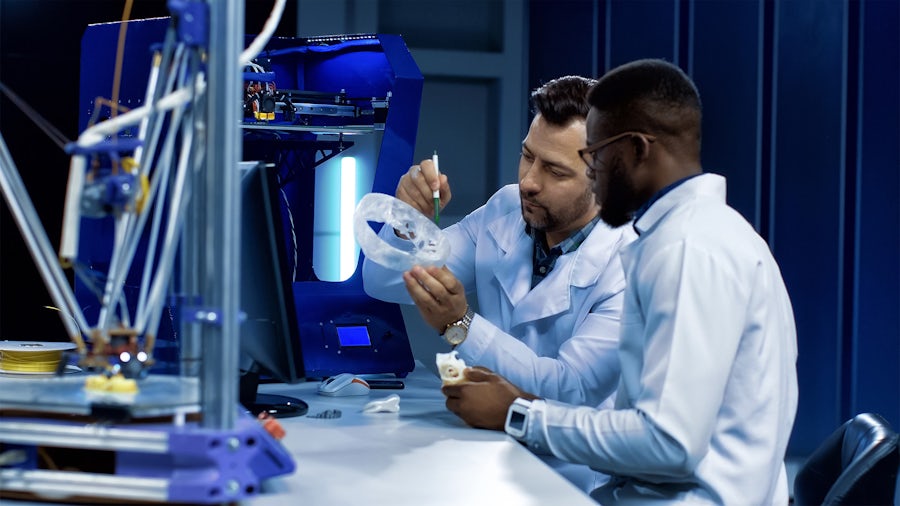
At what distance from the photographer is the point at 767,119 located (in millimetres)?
3869

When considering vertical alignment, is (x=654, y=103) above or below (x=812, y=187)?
above

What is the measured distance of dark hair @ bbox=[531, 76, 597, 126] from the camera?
2.32 m

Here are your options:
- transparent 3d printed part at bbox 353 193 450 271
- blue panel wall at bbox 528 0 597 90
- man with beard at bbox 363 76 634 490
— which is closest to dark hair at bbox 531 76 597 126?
man with beard at bbox 363 76 634 490

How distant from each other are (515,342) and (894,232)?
7.23 ft

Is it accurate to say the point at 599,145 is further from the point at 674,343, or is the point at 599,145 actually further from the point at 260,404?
the point at 260,404

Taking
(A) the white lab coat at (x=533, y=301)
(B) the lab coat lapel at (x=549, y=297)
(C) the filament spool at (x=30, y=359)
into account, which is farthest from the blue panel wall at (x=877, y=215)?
(C) the filament spool at (x=30, y=359)

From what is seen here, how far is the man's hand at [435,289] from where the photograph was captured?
1.97 m

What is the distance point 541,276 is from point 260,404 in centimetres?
78

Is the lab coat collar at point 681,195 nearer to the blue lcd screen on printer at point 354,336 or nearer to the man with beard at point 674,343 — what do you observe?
the man with beard at point 674,343

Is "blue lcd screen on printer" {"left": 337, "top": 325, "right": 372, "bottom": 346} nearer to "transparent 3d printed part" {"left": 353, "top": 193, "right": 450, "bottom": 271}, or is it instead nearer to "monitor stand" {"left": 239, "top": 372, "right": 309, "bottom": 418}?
"transparent 3d printed part" {"left": 353, "top": 193, "right": 450, "bottom": 271}

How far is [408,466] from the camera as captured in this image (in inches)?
59.2

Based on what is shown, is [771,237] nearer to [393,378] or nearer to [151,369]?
[393,378]

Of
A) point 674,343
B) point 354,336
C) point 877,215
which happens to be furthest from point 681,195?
point 877,215

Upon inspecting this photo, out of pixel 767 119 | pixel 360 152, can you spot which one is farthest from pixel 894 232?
pixel 360 152
